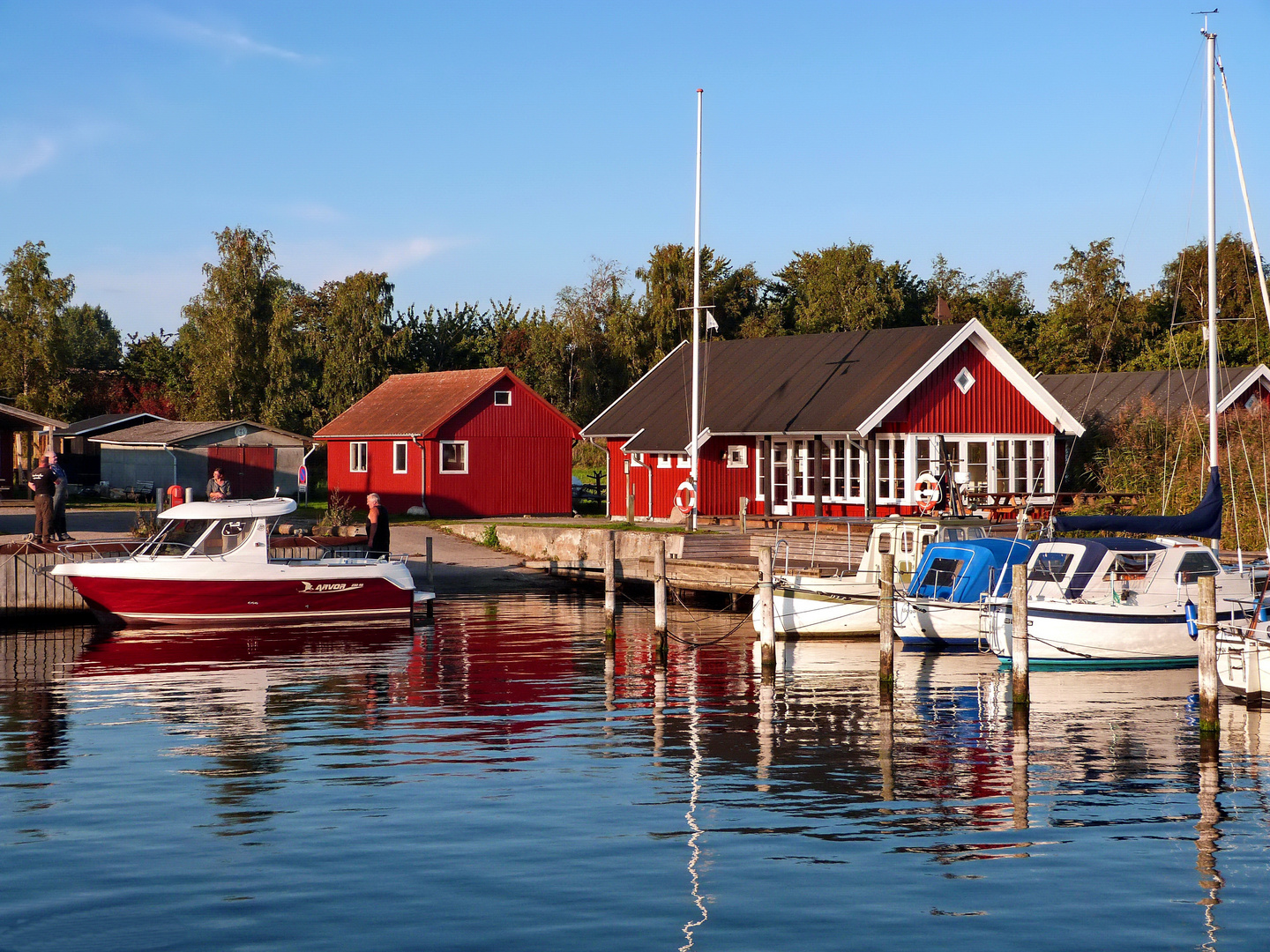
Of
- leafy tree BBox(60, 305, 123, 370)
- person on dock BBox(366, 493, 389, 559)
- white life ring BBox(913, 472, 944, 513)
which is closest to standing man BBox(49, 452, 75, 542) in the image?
person on dock BBox(366, 493, 389, 559)

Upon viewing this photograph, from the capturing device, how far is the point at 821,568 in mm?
30641

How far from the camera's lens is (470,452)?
4888 centimetres

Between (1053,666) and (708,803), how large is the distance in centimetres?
1120

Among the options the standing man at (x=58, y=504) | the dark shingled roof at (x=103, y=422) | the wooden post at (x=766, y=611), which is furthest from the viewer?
the dark shingled roof at (x=103, y=422)

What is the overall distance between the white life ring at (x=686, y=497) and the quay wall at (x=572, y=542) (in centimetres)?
229

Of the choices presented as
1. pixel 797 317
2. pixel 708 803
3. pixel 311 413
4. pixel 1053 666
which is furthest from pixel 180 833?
pixel 797 317

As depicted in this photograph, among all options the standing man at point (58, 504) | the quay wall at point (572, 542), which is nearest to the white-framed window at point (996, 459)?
the quay wall at point (572, 542)

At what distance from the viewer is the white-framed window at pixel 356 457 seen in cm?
5141

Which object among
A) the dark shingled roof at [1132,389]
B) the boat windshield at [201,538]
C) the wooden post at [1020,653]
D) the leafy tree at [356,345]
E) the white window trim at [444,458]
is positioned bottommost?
the wooden post at [1020,653]

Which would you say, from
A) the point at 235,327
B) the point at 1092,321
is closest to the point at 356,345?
the point at 235,327

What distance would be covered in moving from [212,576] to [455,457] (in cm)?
2159

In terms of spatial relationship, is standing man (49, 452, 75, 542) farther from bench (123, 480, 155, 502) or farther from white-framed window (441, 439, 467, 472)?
bench (123, 480, 155, 502)

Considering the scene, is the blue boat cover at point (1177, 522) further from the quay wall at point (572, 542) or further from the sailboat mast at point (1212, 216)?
the quay wall at point (572, 542)

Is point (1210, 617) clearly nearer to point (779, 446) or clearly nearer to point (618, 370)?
point (779, 446)
